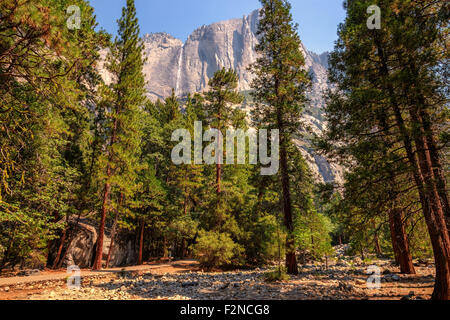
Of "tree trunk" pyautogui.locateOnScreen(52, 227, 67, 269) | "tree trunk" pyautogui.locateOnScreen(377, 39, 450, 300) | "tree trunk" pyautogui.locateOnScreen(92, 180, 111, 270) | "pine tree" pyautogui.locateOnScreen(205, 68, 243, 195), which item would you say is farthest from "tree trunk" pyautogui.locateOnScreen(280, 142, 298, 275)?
"tree trunk" pyautogui.locateOnScreen(52, 227, 67, 269)

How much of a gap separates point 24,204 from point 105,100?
848 cm

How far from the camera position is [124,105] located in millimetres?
17266

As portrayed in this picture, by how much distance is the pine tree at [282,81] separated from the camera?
40.9 feet

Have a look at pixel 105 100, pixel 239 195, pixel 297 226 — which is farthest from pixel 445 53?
pixel 105 100

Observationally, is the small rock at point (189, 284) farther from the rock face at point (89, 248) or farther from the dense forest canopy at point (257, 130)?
the rock face at point (89, 248)

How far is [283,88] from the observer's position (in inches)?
489

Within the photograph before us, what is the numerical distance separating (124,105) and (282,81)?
39.5 feet

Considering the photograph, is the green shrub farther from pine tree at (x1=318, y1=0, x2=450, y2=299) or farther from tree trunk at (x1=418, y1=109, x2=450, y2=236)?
tree trunk at (x1=418, y1=109, x2=450, y2=236)

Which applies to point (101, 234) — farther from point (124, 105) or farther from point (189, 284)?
point (124, 105)

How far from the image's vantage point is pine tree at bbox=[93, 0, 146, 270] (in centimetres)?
1636

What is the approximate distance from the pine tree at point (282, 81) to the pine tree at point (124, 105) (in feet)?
32.4

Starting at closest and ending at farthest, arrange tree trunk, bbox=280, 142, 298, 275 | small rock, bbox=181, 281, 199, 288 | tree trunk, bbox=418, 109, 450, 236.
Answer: tree trunk, bbox=418, 109, 450, 236, small rock, bbox=181, 281, 199, 288, tree trunk, bbox=280, 142, 298, 275

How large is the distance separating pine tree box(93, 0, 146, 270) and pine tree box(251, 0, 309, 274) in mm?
9889

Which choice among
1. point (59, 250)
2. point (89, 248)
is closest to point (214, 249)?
point (59, 250)
